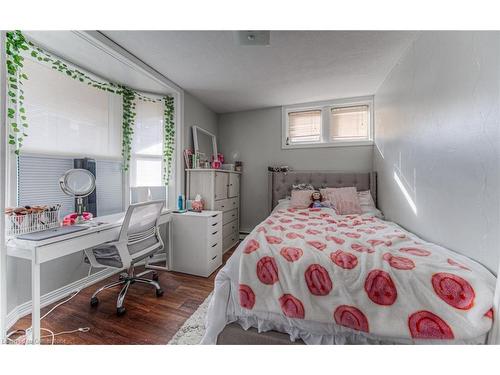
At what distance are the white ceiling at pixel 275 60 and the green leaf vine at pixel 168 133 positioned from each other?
1.13 feet

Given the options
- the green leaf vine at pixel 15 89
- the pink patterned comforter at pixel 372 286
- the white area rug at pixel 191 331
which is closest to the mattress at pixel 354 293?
the pink patterned comforter at pixel 372 286

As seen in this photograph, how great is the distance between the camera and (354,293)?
95 centimetres

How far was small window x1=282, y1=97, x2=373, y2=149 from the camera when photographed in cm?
299

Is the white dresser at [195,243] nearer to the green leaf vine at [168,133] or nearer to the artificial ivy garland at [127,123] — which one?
the green leaf vine at [168,133]

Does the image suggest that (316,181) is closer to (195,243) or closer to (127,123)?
(195,243)

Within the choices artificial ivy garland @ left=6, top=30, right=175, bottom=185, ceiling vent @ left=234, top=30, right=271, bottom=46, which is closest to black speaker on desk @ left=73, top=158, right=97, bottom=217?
artificial ivy garland @ left=6, top=30, right=175, bottom=185

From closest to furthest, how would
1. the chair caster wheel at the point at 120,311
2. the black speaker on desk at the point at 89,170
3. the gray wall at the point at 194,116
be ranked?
the chair caster wheel at the point at 120,311, the black speaker on desk at the point at 89,170, the gray wall at the point at 194,116

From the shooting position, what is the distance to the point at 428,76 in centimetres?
144

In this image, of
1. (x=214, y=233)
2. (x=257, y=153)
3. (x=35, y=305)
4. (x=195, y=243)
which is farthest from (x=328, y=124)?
(x=35, y=305)

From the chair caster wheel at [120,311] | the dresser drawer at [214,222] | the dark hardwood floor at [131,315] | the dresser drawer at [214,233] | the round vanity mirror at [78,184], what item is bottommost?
the dark hardwood floor at [131,315]

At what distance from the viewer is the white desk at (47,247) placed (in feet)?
3.91

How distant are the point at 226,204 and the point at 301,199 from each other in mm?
1135

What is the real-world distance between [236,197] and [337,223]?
187 cm

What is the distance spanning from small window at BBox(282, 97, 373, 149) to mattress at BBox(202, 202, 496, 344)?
7.20 feet
